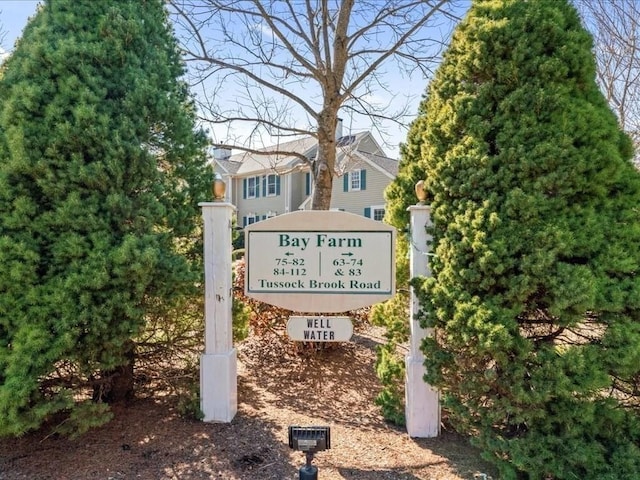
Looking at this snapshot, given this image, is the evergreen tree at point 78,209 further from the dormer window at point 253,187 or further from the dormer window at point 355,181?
the dormer window at point 253,187

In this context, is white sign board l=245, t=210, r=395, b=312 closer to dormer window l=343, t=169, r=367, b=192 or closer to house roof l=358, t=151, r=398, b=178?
house roof l=358, t=151, r=398, b=178

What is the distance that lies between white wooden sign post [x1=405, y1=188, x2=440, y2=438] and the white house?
11.4 metres

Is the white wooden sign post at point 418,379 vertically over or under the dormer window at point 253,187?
under

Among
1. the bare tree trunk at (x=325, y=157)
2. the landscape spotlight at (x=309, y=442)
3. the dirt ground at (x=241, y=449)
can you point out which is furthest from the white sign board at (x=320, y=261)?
the bare tree trunk at (x=325, y=157)

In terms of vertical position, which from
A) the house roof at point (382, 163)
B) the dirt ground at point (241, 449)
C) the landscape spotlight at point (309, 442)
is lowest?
the dirt ground at point (241, 449)

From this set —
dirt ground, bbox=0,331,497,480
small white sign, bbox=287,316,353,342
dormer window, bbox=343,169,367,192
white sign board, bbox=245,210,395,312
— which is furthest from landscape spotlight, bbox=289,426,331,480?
dormer window, bbox=343,169,367,192

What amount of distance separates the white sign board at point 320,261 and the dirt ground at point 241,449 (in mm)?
1052

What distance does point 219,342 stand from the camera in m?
3.28

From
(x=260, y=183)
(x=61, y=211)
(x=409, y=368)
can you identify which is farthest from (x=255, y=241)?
(x=260, y=183)

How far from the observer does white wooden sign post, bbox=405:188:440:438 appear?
301 centimetres

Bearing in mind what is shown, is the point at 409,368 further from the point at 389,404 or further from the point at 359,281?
the point at 359,281

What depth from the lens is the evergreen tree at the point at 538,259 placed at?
2.32 m

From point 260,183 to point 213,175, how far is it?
17.4 metres

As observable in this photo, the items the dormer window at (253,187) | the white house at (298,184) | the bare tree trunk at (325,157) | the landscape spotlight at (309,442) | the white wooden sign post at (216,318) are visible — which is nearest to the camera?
the landscape spotlight at (309,442)
